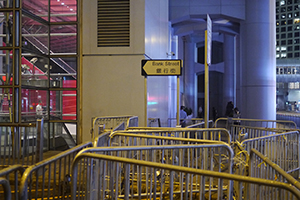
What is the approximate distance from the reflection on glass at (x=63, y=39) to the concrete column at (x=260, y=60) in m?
9.99

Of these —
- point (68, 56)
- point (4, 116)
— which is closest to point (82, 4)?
point (68, 56)

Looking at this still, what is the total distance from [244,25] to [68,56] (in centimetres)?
1077

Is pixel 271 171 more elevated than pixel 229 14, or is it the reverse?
pixel 229 14

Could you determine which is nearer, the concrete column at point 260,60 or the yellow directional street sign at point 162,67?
the yellow directional street sign at point 162,67

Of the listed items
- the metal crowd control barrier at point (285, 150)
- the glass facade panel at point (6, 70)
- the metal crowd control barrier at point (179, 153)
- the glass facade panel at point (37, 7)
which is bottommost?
the metal crowd control barrier at point (285, 150)

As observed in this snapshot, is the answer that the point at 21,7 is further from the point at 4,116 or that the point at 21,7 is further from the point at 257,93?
the point at 257,93

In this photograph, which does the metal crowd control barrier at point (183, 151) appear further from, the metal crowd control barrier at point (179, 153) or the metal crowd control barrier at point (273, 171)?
the metal crowd control barrier at point (273, 171)

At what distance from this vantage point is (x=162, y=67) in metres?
7.57

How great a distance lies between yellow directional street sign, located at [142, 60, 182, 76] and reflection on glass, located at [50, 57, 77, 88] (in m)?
3.54

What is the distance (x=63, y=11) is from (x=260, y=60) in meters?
10.8

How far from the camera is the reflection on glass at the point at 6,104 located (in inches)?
318

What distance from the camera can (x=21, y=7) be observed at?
798cm

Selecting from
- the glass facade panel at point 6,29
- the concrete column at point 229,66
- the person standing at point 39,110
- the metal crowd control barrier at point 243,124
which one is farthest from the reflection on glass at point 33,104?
the concrete column at point 229,66

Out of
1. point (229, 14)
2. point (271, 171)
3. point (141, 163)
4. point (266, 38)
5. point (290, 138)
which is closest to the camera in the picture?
point (141, 163)
